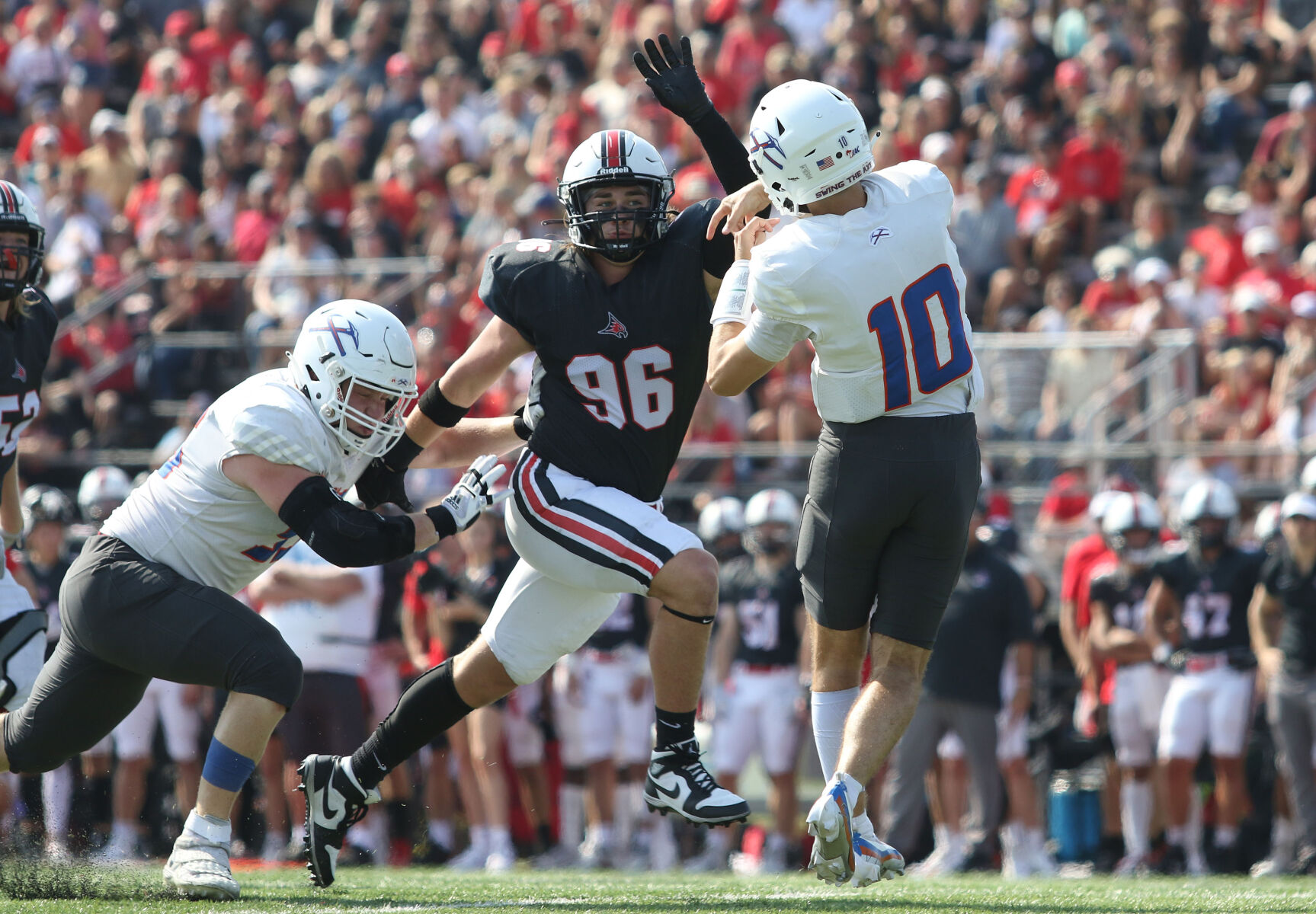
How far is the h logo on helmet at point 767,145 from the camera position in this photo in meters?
4.49

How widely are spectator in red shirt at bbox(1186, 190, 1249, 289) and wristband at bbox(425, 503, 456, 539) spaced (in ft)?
22.6

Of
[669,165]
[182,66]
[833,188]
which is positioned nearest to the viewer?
[833,188]

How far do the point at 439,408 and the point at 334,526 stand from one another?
2.32ft

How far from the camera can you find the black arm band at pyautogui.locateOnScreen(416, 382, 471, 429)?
514 centimetres

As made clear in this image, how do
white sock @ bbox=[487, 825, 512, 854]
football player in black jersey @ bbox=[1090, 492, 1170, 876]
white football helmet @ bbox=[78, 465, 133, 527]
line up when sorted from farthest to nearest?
white football helmet @ bbox=[78, 465, 133, 527] < football player in black jersey @ bbox=[1090, 492, 1170, 876] < white sock @ bbox=[487, 825, 512, 854]

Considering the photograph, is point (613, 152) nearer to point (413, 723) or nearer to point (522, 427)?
point (522, 427)

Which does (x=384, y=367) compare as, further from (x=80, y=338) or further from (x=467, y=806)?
(x=80, y=338)

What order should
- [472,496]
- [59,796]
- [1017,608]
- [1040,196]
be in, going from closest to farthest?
[472,496]
[1017,608]
[59,796]
[1040,196]

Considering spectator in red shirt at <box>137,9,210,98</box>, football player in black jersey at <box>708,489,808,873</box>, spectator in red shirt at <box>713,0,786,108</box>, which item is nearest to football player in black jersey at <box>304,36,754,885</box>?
football player in black jersey at <box>708,489,808,873</box>

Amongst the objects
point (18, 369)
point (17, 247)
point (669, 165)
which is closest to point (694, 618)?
point (18, 369)

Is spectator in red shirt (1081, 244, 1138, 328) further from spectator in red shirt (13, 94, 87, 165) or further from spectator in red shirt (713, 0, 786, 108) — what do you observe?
spectator in red shirt (13, 94, 87, 165)

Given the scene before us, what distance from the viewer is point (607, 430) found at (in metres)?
4.86

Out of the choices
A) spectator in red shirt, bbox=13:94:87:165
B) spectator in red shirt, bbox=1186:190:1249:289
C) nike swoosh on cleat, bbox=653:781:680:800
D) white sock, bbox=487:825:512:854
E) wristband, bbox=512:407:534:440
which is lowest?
white sock, bbox=487:825:512:854

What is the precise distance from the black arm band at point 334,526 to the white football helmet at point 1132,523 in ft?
16.9
